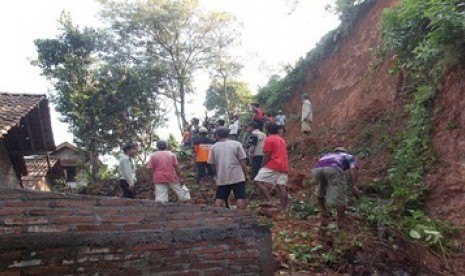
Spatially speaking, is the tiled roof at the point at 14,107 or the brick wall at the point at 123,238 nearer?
the brick wall at the point at 123,238

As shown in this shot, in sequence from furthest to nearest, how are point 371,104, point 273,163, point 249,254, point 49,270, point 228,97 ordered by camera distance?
point 228,97 < point 371,104 < point 273,163 < point 249,254 < point 49,270

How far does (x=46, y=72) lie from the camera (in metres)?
17.5

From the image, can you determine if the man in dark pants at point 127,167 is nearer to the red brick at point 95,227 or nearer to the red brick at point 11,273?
the red brick at point 95,227

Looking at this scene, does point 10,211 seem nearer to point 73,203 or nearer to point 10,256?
point 10,256

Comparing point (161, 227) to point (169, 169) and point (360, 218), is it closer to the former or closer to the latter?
point (169, 169)

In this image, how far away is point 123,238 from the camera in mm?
3941

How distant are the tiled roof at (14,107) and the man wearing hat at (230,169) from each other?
15.3 feet

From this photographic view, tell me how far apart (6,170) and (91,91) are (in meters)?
6.11

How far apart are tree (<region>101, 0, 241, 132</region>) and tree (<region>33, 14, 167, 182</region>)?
3839mm

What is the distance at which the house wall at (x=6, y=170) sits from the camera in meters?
11.5

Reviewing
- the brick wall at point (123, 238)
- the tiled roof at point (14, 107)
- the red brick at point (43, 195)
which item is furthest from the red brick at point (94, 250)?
the tiled roof at point (14, 107)

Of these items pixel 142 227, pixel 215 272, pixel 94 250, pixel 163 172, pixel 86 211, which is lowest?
pixel 215 272

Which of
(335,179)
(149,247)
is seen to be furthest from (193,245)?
(335,179)

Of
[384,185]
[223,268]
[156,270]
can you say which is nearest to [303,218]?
[384,185]
